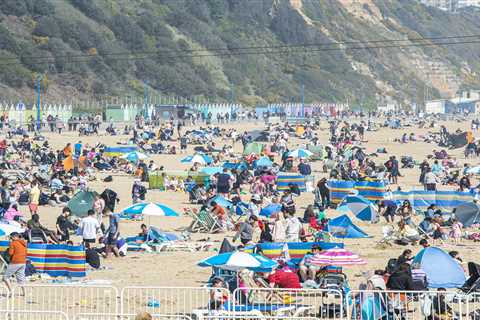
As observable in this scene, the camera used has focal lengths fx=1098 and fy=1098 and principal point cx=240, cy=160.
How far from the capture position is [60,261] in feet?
47.3

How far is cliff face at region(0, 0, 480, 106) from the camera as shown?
78438 mm

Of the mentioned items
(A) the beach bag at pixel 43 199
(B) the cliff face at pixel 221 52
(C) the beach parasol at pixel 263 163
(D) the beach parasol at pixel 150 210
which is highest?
(B) the cliff face at pixel 221 52

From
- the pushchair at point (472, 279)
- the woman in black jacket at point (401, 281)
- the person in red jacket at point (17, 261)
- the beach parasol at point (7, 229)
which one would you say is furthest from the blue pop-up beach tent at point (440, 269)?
the beach parasol at point (7, 229)

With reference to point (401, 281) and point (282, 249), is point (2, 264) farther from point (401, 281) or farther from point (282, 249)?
point (401, 281)

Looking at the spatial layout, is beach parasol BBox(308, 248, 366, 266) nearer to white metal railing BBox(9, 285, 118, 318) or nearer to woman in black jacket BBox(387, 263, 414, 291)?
woman in black jacket BBox(387, 263, 414, 291)

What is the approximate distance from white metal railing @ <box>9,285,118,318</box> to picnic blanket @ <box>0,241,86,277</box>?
183 cm

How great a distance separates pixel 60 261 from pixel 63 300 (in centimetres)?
240

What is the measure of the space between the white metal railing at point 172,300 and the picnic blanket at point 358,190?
455 inches

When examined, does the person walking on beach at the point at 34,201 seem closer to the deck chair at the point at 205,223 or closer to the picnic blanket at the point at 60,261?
the deck chair at the point at 205,223

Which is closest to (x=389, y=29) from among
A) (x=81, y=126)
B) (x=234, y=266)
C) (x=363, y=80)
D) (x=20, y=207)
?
(x=363, y=80)

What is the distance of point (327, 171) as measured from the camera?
108 feet

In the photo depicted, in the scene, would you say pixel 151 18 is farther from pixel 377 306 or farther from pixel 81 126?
pixel 377 306

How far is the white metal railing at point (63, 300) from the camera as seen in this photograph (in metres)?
11.5

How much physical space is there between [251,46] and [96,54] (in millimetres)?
27979
